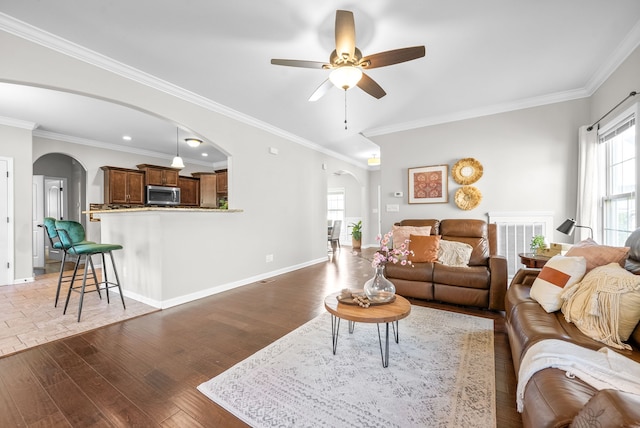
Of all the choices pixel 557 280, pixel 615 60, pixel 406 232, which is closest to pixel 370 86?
pixel 406 232

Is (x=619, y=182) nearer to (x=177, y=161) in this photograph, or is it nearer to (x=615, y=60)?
(x=615, y=60)

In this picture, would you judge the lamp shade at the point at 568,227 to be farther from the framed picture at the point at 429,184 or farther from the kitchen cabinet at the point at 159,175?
the kitchen cabinet at the point at 159,175

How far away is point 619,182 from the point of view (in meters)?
2.91

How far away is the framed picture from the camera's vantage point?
4.40 m

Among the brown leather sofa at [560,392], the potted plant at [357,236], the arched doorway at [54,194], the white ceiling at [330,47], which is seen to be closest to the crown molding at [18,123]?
the white ceiling at [330,47]

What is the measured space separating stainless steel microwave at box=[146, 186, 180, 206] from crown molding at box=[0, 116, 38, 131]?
198 centimetres

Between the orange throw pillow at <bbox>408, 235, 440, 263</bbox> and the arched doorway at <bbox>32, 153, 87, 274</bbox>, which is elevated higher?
the arched doorway at <bbox>32, 153, 87, 274</bbox>

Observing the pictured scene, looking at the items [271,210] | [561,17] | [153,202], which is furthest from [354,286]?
[153,202]

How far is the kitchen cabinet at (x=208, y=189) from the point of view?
22.8 ft

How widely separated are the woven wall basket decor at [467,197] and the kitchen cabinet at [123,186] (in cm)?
648

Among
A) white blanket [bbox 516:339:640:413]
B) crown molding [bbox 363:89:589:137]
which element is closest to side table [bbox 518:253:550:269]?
white blanket [bbox 516:339:640:413]

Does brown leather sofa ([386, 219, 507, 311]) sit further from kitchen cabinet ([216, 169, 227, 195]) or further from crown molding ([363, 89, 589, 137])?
kitchen cabinet ([216, 169, 227, 195])

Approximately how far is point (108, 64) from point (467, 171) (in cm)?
483

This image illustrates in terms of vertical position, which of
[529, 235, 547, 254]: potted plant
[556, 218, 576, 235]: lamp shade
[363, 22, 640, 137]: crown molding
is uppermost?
[363, 22, 640, 137]: crown molding
